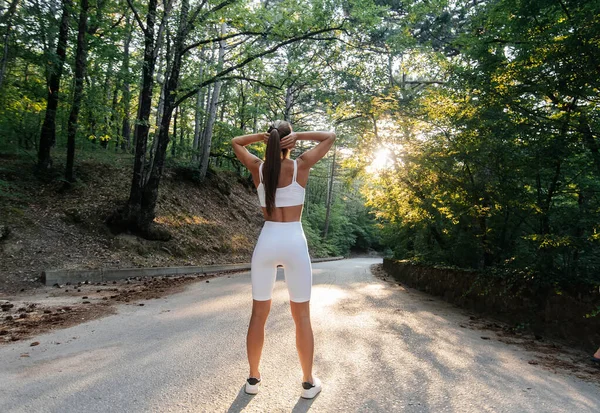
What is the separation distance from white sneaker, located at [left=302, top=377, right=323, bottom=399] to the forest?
13.4 ft

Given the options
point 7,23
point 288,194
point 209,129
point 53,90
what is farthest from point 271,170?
point 209,129

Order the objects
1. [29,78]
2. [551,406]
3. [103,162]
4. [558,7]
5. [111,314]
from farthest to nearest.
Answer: [103,162], [29,78], [111,314], [558,7], [551,406]

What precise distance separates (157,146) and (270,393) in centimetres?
1124

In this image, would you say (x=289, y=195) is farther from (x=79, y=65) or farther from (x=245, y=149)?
(x=79, y=65)

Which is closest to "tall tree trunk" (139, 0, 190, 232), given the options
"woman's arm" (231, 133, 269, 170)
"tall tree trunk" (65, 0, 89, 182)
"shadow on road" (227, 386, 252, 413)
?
"tall tree trunk" (65, 0, 89, 182)

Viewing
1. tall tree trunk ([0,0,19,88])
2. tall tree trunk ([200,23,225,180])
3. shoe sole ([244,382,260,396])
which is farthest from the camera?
tall tree trunk ([200,23,225,180])

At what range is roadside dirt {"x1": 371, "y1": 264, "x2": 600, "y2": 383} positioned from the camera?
167 inches

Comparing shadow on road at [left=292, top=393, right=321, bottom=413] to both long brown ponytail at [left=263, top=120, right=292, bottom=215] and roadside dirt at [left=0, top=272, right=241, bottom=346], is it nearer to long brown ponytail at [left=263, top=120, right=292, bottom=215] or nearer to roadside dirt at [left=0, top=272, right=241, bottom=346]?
long brown ponytail at [left=263, top=120, right=292, bottom=215]

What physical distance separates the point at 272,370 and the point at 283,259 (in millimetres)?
1197

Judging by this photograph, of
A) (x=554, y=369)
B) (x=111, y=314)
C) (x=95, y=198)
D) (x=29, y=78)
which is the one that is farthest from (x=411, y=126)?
(x=29, y=78)

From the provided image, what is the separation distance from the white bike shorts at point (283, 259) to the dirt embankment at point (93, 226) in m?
6.78

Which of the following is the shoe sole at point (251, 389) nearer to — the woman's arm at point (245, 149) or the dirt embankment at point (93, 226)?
the woman's arm at point (245, 149)

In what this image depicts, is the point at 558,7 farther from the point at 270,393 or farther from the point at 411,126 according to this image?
the point at 270,393

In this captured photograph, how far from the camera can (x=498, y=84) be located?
6.18 metres
